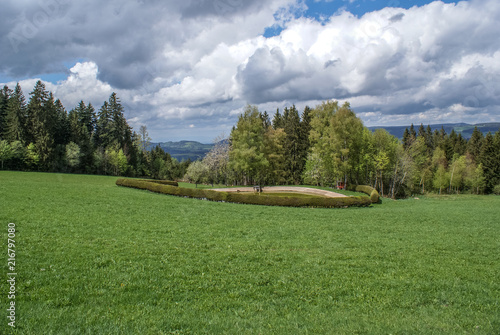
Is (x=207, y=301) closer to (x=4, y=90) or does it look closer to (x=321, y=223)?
(x=321, y=223)

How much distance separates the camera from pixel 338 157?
143ft

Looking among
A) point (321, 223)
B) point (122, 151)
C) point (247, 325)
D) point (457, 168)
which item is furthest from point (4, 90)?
point (457, 168)

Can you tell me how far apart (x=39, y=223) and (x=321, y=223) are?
13589 mm

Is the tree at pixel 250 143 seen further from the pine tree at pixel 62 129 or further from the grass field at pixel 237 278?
the pine tree at pixel 62 129

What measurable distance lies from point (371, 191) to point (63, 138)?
61.9 meters

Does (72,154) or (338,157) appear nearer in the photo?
(338,157)

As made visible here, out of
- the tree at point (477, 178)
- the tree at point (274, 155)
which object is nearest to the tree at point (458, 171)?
the tree at point (477, 178)

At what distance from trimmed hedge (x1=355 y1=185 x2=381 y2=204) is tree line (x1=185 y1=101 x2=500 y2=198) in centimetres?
442

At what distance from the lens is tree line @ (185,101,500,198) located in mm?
43875

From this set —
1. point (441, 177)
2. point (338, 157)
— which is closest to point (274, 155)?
point (338, 157)

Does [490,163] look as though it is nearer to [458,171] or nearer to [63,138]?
[458,171]

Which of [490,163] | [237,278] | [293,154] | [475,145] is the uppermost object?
[475,145]
